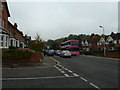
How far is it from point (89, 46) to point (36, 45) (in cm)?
4752

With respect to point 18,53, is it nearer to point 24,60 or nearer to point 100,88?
point 24,60

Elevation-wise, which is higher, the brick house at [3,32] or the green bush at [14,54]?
the brick house at [3,32]

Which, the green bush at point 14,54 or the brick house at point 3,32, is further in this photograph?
the brick house at point 3,32

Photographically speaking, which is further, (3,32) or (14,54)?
(3,32)

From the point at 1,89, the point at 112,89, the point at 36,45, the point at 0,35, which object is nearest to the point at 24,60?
the point at 0,35

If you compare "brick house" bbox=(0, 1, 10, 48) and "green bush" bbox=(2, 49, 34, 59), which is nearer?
"green bush" bbox=(2, 49, 34, 59)

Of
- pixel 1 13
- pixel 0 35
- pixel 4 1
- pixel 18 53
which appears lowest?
pixel 18 53

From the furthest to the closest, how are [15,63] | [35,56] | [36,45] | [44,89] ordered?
[36,45]
[35,56]
[15,63]
[44,89]

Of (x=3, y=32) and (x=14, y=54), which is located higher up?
(x=3, y=32)

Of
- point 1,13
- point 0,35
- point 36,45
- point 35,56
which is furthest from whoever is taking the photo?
point 36,45

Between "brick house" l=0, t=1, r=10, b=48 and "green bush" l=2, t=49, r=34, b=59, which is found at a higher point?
"brick house" l=0, t=1, r=10, b=48

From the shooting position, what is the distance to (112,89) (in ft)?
23.1

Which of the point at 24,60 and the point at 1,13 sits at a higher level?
the point at 1,13

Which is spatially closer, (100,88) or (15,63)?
(100,88)
